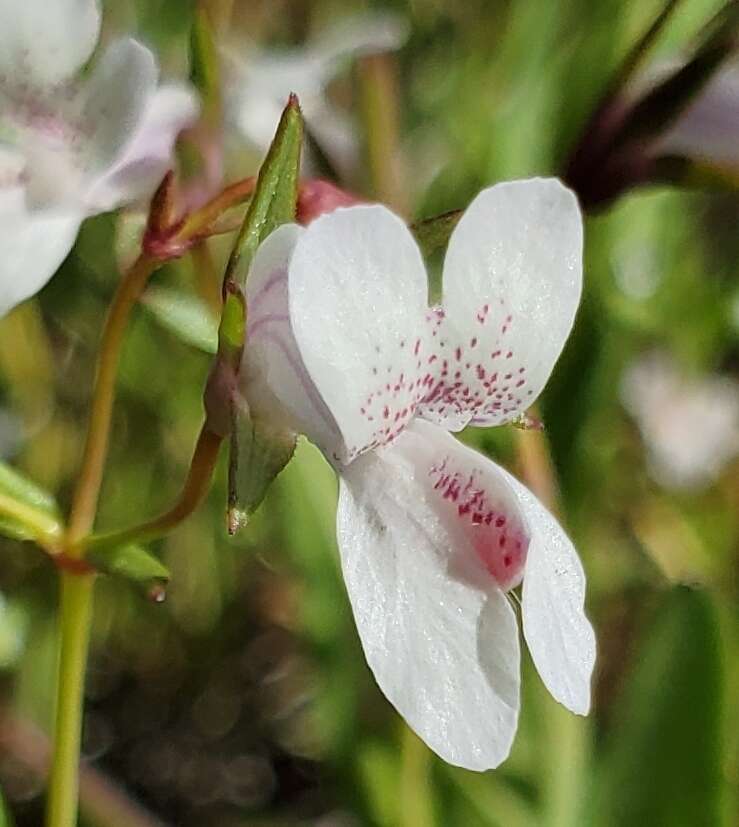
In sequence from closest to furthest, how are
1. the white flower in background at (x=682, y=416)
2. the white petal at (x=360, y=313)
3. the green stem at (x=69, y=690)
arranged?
the white petal at (x=360, y=313) → the green stem at (x=69, y=690) → the white flower in background at (x=682, y=416)

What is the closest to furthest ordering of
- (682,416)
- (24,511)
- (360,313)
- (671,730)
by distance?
1. (360,313)
2. (24,511)
3. (671,730)
4. (682,416)

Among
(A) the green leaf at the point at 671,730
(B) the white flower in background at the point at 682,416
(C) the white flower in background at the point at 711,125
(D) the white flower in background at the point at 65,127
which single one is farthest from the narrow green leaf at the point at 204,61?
(B) the white flower in background at the point at 682,416

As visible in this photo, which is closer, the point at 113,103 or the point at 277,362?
the point at 277,362

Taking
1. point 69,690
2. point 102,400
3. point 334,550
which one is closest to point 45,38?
point 102,400

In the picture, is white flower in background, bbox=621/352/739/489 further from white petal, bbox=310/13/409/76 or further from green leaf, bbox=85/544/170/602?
green leaf, bbox=85/544/170/602

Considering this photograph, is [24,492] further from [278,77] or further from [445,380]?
[278,77]

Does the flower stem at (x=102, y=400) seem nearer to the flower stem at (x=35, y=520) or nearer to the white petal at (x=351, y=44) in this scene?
the flower stem at (x=35, y=520)
